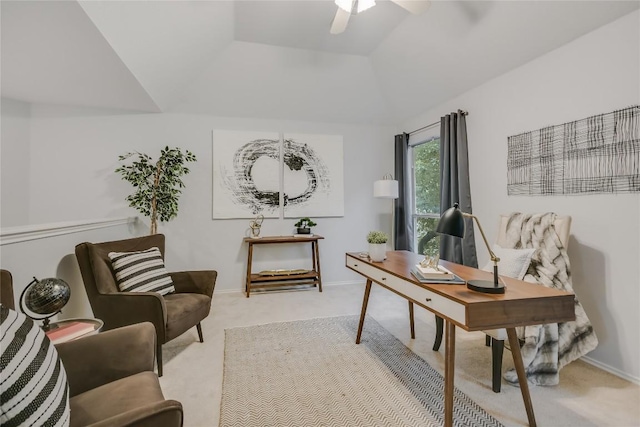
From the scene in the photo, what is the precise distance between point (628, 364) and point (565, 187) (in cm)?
127

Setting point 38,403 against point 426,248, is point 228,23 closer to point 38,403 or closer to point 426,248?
point 38,403

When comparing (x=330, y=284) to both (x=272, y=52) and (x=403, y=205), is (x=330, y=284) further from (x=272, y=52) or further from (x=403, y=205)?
(x=272, y=52)

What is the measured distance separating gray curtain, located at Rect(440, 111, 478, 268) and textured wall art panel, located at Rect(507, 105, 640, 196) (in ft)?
1.62

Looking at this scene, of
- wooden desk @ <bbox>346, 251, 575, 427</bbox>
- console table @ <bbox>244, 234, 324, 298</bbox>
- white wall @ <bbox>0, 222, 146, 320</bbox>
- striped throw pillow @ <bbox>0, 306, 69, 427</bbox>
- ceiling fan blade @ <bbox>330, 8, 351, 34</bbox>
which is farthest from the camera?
console table @ <bbox>244, 234, 324, 298</bbox>

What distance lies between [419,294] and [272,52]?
10.7 ft

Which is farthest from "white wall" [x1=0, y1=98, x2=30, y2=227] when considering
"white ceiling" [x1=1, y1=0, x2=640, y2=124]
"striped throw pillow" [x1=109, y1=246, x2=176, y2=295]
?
"striped throw pillow" [x1=109, y1=246, x2=176, y2=295]

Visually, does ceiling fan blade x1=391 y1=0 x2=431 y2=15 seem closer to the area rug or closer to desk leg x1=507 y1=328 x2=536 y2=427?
desk leg x1=507 y1=328 x2=536 y2=427

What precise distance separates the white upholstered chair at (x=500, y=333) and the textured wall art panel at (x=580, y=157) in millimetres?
327

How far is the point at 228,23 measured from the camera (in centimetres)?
311

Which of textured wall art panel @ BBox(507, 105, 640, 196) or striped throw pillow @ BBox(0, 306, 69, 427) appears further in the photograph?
textured wall art panel @ BBox(507, 105, 640, 196)

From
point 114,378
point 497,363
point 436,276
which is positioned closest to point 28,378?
point 114,378

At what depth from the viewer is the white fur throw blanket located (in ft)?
6.39

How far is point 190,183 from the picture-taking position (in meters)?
4.06

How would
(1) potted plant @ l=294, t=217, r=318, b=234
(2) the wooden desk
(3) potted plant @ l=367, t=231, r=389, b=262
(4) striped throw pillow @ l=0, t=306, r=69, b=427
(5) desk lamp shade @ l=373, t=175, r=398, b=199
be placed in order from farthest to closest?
(1) potted plant @ l=294, t=217, r=318, b=234 < (5) desk lamp shade @ l=373, t=175, r=398, b=199 < (3) potted plant @ l=367, t=231, r=389, b=262 < (2) the wooden desk < (4) striped throw pillow @ l=0, t=306, r=69, b=427
